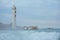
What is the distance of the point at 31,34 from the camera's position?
2654mm

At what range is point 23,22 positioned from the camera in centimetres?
268

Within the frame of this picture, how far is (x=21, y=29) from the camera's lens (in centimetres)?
267

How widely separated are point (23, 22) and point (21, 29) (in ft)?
0.35

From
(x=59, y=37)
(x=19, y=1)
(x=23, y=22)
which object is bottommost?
(x=59, y=37)

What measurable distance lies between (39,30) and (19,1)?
517 mm

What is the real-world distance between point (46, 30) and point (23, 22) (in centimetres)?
36

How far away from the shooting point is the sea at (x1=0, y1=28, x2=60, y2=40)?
2.64 m

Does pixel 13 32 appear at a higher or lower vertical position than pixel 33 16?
lower

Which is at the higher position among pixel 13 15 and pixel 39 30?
pixel 13 15

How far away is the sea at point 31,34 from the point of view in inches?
104

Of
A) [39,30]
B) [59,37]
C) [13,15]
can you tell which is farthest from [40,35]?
[13,15]

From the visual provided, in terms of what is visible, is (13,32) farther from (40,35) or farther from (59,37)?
(59,37)

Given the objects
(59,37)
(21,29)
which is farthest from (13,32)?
(59,37)

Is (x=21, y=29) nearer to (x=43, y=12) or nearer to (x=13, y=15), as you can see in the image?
(x=13, y=15)
